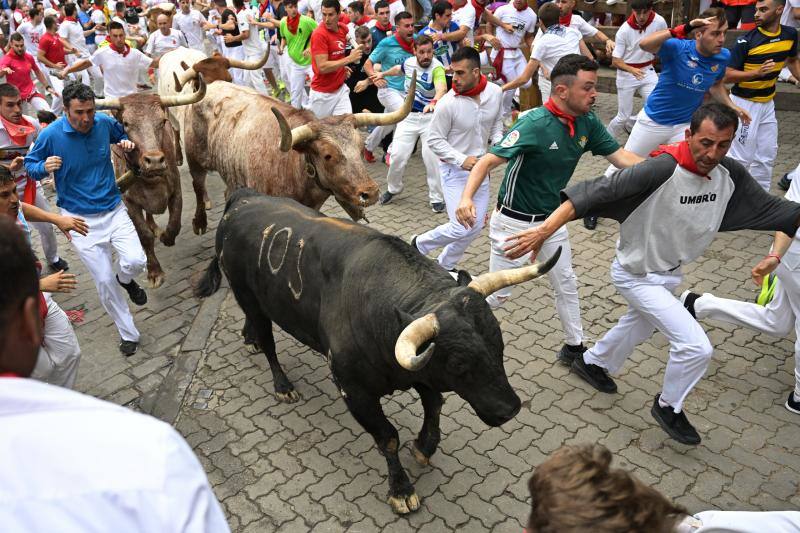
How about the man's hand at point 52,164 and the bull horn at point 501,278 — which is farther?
the man's hand at point 52,164

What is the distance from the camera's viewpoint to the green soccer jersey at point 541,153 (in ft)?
17.0

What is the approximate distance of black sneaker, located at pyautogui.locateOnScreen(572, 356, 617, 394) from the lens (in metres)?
5.43

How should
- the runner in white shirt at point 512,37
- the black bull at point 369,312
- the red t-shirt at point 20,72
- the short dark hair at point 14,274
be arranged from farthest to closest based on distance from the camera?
the runner in white shirt at point 512,37 < the red t-shirt at point 20,72 < the black bull at point 369,312 < the short dark hair at point 14,274

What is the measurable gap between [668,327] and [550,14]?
6.66 metres

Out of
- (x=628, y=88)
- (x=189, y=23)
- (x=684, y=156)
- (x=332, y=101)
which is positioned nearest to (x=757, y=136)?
(x=628, y=88)

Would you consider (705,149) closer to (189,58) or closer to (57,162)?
(57,162)

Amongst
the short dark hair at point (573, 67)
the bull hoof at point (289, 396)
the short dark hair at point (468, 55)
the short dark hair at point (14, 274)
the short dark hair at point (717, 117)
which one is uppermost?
the short dark hair at point (14, 274)

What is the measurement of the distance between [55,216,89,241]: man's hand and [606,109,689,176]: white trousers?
18.1ft

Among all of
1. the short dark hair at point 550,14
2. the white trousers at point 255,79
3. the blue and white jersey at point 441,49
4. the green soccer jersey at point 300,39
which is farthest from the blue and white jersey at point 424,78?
the white trousers at point 255,79

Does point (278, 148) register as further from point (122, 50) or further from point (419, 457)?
point (122, 50)

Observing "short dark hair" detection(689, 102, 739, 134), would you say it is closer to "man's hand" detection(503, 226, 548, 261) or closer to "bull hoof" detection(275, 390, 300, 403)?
"man's hand" detection(503, 226, 548, 261)

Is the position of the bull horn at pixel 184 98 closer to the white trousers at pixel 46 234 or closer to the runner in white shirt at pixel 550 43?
the white trousers at pixel 46 234

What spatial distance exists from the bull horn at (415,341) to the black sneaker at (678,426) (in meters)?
2.32

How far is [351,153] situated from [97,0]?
15.8 metres
